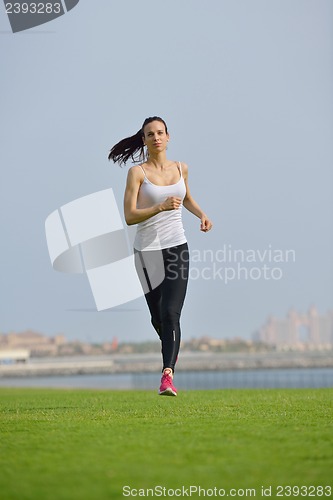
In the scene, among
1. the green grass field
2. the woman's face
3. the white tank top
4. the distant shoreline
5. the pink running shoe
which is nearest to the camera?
the green grass field

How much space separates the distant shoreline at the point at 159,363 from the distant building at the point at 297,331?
18.2 meters

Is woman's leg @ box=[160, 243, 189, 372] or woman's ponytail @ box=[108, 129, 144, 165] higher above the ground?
woman's ponytail @ box=[108, 129, 144, 165]

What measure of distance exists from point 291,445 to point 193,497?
3.88 ft

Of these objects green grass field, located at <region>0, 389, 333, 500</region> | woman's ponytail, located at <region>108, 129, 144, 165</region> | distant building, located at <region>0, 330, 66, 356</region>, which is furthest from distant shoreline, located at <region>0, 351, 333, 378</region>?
green grass field, located at <region>0, 389, 333, 500</region>

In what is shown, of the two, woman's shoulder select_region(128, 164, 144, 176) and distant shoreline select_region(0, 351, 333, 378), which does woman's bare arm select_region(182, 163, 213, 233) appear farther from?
distant shoreline select_region(0, 351, 333, 378)

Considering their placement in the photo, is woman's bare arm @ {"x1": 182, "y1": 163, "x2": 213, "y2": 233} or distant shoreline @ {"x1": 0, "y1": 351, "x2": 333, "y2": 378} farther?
distant shoreline @ {"x1": 0, "y1": 351, "x2": 333, "y2": 378}

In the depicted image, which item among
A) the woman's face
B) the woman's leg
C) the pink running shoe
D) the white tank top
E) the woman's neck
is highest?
the woman's face

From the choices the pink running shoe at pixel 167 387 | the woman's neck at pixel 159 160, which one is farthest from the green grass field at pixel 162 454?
the woman's neck at pixel 159 160

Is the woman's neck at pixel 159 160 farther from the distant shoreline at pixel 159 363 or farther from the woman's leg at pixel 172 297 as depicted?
the distant shoreline at pixel 159 363

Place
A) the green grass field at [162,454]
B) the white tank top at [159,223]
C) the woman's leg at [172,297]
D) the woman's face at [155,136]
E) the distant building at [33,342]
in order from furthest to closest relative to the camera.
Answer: the distant building at [33,342] → the woman's face at [155,136] → the white tank top at [159,223] → the woman's leg at [172,297] → the green grass field at [162,454]

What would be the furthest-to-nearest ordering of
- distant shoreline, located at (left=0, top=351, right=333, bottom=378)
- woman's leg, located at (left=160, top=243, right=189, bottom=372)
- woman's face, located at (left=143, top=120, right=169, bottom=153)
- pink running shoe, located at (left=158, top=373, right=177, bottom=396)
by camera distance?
distant shoreline, located at (left=0, top=351, right=333, bottom=378) < woman's face, located at (left=143, top=120, right=169, bottom=153) < woman's leg, located at (left=160, top=243, right=189, bottom=372) < pink running shoe, located at (left=158, top=373, right=177, bottom=396)

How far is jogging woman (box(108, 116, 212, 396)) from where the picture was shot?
7.37m

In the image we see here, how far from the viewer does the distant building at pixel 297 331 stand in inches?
6860

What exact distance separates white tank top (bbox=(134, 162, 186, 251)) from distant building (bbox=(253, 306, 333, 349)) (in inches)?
6575
